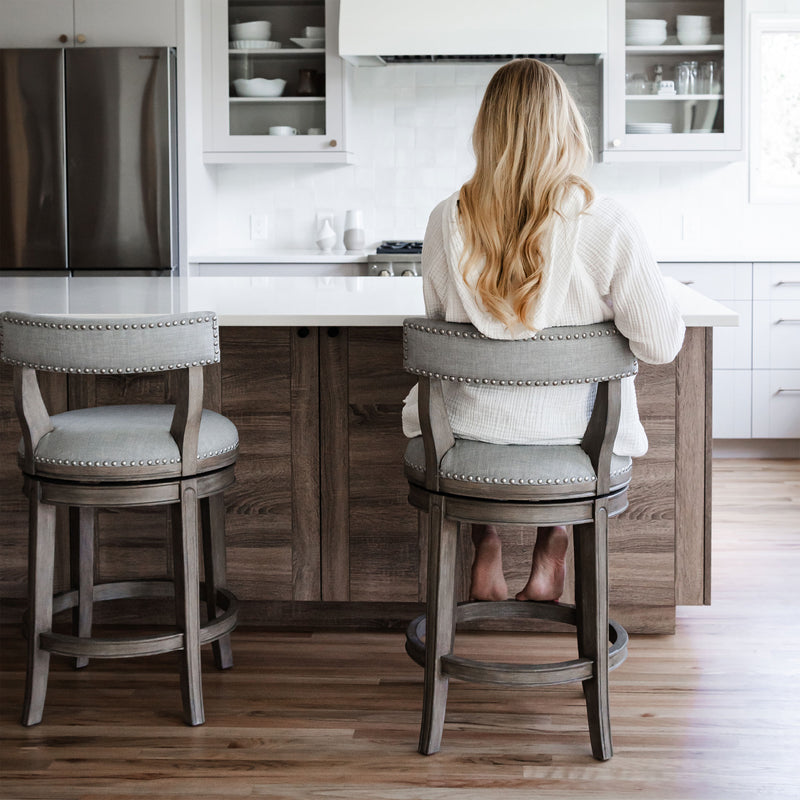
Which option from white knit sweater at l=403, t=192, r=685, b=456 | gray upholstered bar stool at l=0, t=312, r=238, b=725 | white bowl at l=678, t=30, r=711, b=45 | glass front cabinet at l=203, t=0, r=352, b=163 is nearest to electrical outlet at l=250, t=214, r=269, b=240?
glass front cabinet at l=203, t=0, r=352, b=163

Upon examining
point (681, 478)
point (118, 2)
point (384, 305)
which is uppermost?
point (118, 2)

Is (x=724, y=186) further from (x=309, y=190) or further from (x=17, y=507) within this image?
(x=17, y=507)

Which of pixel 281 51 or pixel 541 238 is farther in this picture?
pixel 281 51

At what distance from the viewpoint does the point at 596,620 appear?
6.77 feet

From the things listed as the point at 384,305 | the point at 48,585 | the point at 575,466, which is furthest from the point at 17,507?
the point at 575,466

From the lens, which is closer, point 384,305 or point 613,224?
point 613,224

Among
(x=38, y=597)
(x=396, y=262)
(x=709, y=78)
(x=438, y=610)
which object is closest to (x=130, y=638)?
(x=38, y=597)

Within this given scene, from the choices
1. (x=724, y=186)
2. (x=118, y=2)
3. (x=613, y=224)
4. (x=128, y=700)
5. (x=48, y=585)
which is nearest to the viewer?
(x=613, y=224)

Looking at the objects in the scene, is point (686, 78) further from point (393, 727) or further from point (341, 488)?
point (393, 727)

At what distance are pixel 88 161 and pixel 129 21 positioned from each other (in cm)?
61

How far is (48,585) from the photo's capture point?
2.22 m

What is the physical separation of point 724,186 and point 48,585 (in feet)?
13.2

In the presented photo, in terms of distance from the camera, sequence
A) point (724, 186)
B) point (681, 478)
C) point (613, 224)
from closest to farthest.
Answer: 1. point (613, 224)
2. point (681, 478)
3. point (724, 186)

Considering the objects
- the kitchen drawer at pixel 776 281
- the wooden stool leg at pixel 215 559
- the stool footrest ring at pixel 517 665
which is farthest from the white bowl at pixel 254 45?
the stool footrest ring at pixel 517 665
